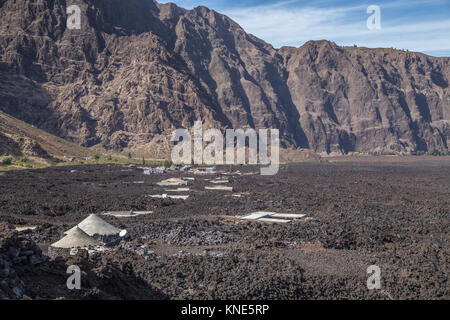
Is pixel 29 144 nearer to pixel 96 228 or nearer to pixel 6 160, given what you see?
pixel 6 160

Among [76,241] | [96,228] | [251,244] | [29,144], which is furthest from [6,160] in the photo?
[251,244]

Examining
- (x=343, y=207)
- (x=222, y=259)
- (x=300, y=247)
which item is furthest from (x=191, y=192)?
(x=222, y=259)

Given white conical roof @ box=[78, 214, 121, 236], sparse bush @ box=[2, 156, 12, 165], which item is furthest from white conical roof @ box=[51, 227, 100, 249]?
sparse bush @ box=[2, 156, 12, 165]

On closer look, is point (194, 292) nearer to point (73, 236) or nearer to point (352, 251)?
point (73, 236)

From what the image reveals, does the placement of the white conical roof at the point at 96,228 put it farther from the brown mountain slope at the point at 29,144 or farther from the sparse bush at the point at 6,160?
the brown mountain slope at the point at 29,144

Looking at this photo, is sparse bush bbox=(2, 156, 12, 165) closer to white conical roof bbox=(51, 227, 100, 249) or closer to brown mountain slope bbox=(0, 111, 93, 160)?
brown mountain slope bbox=(0, 111, 93, 160)

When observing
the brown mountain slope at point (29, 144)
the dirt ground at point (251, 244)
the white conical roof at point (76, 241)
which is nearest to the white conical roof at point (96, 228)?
the white conical roof at point (76, 241)

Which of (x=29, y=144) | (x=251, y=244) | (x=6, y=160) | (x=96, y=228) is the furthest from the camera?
(x=29, y=144)
